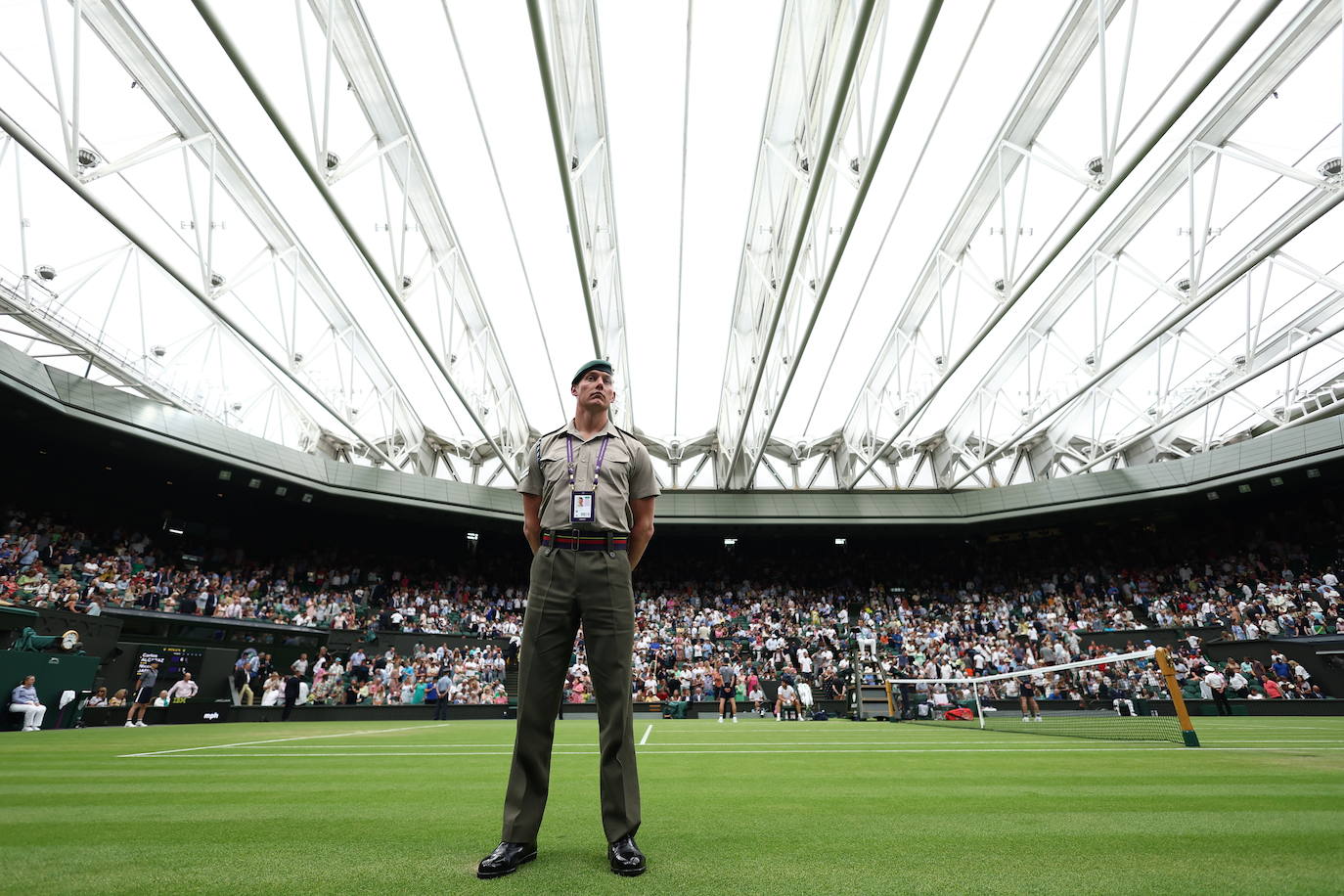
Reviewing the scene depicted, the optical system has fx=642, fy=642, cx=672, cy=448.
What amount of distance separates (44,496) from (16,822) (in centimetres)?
2777

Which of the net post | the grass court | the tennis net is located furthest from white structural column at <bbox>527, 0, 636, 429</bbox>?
the tennis net

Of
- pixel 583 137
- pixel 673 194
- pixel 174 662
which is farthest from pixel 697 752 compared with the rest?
pixel 174 662

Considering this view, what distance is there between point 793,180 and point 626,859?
13.5 m

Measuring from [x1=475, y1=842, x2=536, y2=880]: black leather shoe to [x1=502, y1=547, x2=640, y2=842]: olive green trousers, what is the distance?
92 millimetres

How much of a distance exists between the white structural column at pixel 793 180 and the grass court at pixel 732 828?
25.5 feet

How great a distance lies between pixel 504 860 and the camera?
2.16 meters

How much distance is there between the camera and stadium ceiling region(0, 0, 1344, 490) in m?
10.5

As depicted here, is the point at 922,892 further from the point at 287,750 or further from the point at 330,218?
the point at 330,218

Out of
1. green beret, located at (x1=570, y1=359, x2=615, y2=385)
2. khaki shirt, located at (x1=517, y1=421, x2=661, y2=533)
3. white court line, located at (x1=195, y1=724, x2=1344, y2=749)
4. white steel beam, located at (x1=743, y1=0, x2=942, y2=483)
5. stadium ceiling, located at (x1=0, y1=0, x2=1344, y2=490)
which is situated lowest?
white court line, located at (x1=195, y1=724, x2=1344, y2=749)

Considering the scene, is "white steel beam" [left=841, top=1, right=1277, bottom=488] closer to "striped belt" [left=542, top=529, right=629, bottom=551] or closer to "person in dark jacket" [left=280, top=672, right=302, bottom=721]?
"striped belt" [left=542, top=529, right=629, bottom=551]

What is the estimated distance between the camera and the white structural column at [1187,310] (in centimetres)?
1211

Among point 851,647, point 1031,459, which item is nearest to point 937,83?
point 851,647

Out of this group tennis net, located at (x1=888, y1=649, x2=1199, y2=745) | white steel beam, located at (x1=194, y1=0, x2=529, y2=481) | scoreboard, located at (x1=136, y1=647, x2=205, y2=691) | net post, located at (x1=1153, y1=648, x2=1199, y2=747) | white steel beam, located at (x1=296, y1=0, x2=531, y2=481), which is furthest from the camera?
scoreboard, located at (x1=136, y1=647, x2=205, y2=691)

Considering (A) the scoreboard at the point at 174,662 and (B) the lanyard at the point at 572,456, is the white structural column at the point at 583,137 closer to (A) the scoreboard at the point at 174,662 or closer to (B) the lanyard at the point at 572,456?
(B) the lanyard at the point at 572,456
